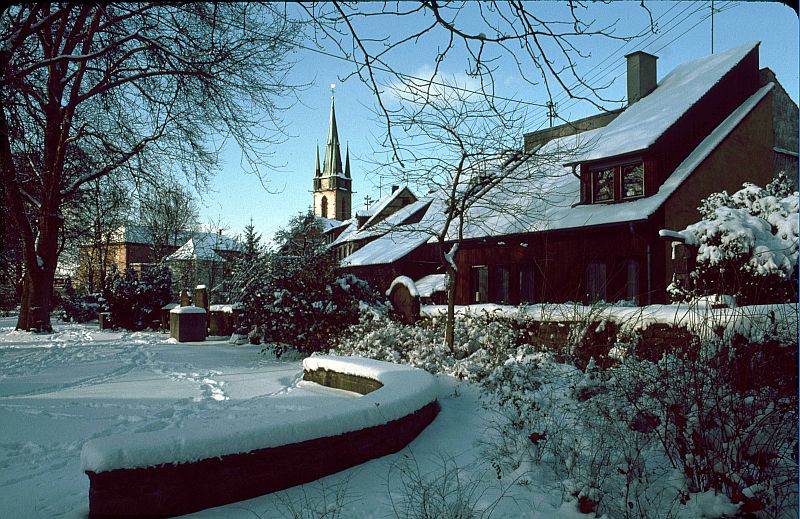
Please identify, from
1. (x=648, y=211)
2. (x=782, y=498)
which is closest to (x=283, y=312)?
(x=648, y=211)

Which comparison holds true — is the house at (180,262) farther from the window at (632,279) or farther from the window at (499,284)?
the window at (632,279)

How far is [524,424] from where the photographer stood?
5.44 m

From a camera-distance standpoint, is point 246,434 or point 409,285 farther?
point 409,285

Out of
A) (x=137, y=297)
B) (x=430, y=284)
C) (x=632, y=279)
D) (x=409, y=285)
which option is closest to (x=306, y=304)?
(x=409, y=285)

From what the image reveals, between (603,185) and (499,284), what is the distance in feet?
17.1

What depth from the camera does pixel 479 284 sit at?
68.1ft

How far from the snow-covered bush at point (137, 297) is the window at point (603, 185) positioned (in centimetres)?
1880

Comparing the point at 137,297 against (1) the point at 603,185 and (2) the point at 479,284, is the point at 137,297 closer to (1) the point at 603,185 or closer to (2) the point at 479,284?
(2) the point at 479,284

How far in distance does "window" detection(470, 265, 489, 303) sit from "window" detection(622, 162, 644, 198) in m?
5.98

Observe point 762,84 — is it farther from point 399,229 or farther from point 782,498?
point 782,498

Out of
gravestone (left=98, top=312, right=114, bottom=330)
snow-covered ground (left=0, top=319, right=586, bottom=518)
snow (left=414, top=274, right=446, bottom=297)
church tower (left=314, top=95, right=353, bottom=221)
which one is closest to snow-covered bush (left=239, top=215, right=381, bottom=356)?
snow-covered ground (left=0, top=319, right=586, bottom=518)

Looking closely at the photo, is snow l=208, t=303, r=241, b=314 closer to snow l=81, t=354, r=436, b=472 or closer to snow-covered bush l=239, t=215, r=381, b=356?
snow-covered bush l=239, t=215, r=381, b=356

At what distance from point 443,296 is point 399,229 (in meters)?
12.5

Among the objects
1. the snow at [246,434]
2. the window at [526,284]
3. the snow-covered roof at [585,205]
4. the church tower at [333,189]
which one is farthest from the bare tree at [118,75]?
the church tower at [333,189]
